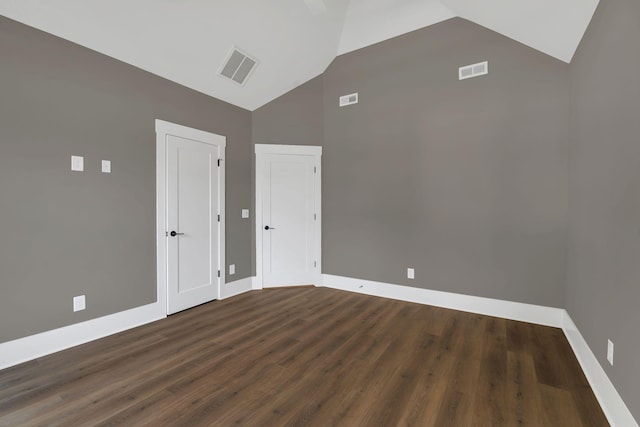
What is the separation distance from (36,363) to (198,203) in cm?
213

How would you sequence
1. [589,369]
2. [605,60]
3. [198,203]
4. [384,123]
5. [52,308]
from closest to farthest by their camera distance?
1. [605,60]
2. [589,369]
3. [52,308]
4. [198,203]
5. [384,123]

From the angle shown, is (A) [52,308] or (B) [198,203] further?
(B) [198,203]

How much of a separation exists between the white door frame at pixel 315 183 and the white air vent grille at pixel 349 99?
82cm

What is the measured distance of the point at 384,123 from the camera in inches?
165

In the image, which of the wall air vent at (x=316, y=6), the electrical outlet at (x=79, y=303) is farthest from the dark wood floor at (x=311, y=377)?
the wall air vent at (x=316, y=6)

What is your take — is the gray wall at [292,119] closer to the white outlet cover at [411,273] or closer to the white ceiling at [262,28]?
the white ceiling at [262,28]

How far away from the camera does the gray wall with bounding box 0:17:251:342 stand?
2.37 m

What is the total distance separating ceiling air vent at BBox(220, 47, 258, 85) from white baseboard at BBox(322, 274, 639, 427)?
129 inches

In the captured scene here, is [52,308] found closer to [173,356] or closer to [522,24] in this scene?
[173,356]

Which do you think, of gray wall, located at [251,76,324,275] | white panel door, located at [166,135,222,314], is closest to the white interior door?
gray wall, located at [251,76,324,275]

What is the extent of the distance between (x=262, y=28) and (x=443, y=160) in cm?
280

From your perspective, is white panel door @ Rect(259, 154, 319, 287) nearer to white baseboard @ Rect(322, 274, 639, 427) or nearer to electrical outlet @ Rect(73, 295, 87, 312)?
white baseboard @ Rect(322, 274, 639, 427)

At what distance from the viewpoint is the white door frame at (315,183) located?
4543 millimetres

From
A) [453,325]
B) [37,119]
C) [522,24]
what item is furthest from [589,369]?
[37,119]
